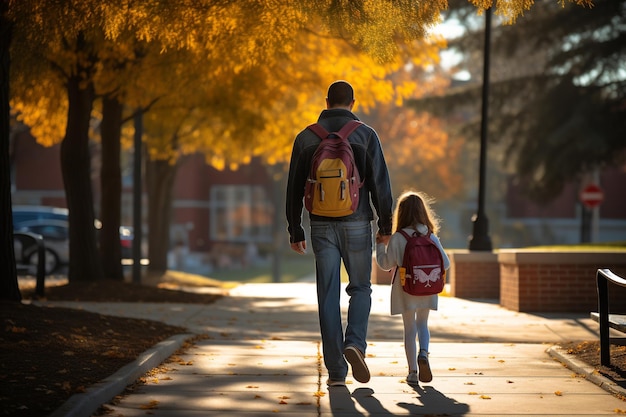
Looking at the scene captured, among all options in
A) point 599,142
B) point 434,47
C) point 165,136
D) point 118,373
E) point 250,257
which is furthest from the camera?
point 250,257

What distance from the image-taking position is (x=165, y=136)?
2434 centimetres

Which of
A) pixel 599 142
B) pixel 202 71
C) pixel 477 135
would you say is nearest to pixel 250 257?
pixel 477 135

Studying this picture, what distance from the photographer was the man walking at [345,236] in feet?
25.6

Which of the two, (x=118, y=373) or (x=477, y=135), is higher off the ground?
(x=477, y=135)

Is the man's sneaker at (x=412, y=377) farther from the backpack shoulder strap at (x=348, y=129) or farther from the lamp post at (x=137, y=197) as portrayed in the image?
the lamp post at (x=137, y=197)

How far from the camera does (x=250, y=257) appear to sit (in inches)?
1991

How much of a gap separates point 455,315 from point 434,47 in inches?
262

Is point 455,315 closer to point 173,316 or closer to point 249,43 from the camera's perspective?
point 173,316

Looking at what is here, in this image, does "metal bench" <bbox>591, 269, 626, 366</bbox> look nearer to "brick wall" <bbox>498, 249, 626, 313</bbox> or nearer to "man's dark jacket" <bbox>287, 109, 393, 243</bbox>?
"man's dark jacket" <bbox>287, 109, 393, 243</bbox>

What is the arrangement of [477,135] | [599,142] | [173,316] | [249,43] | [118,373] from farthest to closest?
[477,135] → [599,142] → [173,316] → [249,43] → [118,373]

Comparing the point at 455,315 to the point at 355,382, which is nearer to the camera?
the point at 355,382

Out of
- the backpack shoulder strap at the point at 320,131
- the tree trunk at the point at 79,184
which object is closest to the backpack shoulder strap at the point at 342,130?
the backpack shoulder strap at the point at 320,131

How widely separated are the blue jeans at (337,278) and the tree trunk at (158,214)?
19.4 metres

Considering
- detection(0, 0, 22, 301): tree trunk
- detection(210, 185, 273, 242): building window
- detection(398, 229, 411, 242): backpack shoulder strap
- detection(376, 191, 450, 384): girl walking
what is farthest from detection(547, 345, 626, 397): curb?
detection(210, 185, 273, 242): building window
